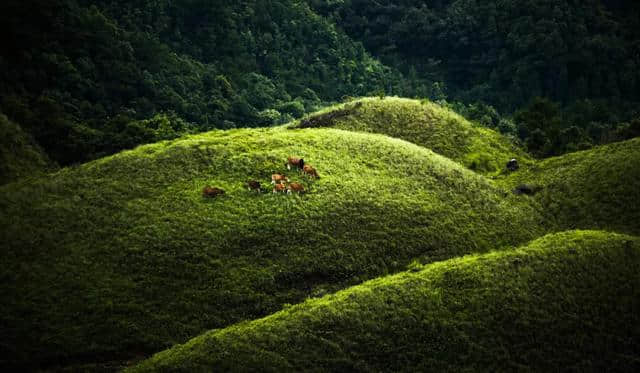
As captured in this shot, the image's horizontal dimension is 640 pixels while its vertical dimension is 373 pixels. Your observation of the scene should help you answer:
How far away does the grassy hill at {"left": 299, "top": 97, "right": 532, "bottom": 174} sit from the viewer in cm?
4669

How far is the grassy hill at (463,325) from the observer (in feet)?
78.8

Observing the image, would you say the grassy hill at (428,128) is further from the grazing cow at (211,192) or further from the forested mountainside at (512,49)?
the forested mountainside at (512,49)

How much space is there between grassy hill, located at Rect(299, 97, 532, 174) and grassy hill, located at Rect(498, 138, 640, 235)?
5180 mm

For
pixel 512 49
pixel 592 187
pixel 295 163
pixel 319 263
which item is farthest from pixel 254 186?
pixel 512 49

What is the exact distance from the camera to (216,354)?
77.9 feet

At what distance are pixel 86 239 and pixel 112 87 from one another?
5098cm

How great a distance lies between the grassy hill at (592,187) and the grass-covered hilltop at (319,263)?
0.13 m

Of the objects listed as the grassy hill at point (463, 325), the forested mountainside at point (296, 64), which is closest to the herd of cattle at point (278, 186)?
the grassy hill at point (463, 325)

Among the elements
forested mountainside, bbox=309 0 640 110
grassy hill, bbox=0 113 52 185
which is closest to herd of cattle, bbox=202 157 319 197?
grassy hill, bbox=0 113 52 185

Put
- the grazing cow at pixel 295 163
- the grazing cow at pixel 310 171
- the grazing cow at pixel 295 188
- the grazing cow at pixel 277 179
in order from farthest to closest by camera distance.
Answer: the grazing cow at pixel 295 163
the grazing cow at pixel 310 171
the grazing cow at pixel 277 179
the grazing cow at pixel 295 188

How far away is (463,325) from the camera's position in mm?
25672

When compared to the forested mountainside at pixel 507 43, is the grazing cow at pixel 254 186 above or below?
above

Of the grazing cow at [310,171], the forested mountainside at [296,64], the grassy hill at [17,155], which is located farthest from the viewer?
the forested mountainside at [296,64]

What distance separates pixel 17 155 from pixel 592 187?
158 feet
